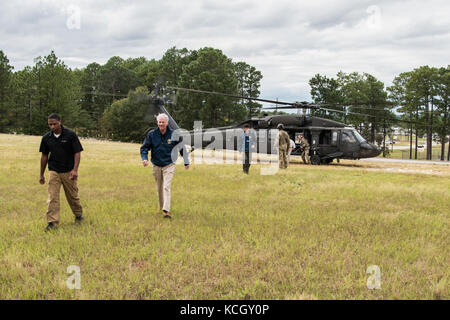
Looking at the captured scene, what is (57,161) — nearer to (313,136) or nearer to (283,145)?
(283,145)

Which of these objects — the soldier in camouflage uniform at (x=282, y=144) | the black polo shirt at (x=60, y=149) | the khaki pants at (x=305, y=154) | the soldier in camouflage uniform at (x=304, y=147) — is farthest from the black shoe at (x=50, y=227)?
the khaki pants at (x=305, y=154)

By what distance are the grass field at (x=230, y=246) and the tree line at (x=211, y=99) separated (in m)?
41.2

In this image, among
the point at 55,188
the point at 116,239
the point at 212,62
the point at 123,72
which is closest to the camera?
the point at 116,239

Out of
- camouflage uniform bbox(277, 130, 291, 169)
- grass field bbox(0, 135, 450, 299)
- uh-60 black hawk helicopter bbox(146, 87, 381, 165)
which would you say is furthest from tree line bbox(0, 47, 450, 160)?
grass field bbox(0, 135, 450, 299)

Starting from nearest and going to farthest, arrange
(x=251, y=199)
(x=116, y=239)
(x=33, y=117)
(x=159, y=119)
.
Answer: (x=116, y=239) → (x=159, y=119) → (x=251, y=199) → (x=33, y=117)

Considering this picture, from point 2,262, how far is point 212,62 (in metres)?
52.4

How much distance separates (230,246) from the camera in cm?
497

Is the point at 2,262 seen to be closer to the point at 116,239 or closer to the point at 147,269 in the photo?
the point at 116,239

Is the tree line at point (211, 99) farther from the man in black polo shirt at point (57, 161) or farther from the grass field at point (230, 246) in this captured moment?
the man in black polo shirt at point (57, 161)

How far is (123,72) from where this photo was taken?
78562mm

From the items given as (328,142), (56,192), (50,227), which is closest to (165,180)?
(56,192)

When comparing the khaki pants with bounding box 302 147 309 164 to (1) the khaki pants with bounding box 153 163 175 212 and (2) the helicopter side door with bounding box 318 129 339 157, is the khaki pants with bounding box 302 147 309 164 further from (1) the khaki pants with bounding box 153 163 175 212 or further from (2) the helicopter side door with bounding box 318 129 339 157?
(1) the khaki pants with bounding box 153 163 175 212

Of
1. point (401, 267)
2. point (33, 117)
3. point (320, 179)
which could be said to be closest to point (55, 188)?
point (401, 267)

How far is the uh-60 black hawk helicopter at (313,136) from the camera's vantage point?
62.2 feet
